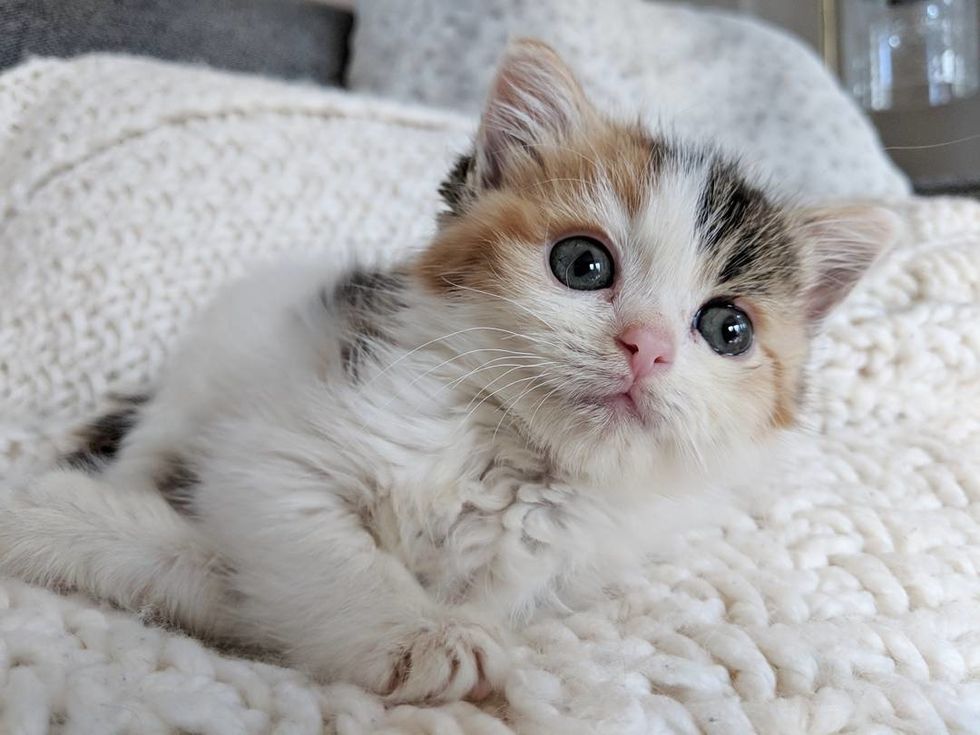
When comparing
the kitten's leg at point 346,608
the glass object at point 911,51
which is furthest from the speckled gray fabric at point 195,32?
the glass object at point 911,51

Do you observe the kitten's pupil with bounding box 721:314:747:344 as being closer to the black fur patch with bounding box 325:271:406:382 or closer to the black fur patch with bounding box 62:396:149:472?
the black fur patch with bounding box 325:271:406:382

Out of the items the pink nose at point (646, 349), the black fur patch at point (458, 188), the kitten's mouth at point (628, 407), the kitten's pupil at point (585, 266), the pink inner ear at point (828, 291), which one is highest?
the black fur patch at point (458, 188)

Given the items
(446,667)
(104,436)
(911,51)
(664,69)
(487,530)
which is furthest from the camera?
(911,51)

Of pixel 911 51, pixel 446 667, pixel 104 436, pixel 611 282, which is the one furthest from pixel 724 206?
pixel 911 51

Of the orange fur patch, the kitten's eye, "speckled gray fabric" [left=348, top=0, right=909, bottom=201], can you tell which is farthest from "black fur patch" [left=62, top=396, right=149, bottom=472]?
"speckled gray fabric" [left=348, top=0, right=909, bottom=201]

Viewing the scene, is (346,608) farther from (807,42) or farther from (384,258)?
(807,42)

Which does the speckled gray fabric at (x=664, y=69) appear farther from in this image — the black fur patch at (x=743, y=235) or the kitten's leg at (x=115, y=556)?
the kitten's leg at (x=115, y=556)

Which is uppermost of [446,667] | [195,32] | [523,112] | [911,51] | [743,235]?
[911,51]

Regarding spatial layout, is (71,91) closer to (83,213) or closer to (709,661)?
(83,213)

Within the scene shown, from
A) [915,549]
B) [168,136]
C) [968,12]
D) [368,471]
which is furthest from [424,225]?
[968,12]
